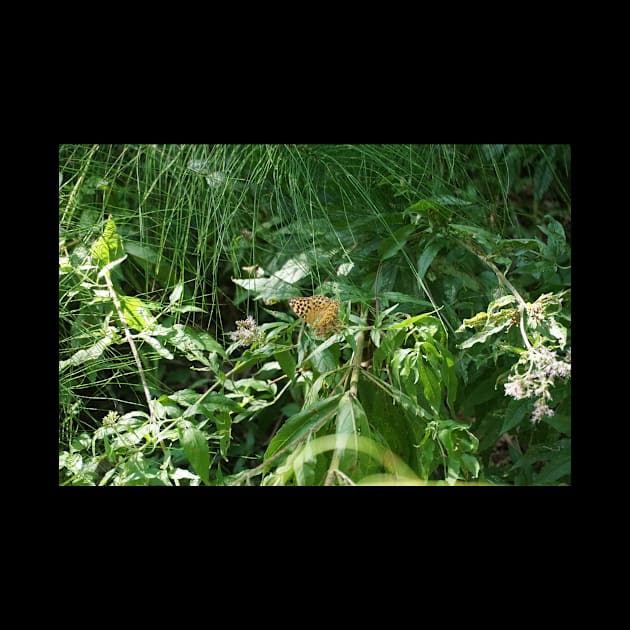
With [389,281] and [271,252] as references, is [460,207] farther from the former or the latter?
[271,252]

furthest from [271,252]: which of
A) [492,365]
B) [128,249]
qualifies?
[492,365]

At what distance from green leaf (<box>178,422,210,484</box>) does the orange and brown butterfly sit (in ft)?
0.54

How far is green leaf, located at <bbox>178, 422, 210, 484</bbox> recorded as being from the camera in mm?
764

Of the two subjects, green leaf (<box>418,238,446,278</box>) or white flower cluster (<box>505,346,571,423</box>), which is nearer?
white flower cluster (<box>505,346,571,423</box>)

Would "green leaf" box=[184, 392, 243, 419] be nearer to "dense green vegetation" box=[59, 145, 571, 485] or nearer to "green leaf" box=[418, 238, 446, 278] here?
"dense green vegetation" box=[59, 145, 571, 485]

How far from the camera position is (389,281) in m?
0.86

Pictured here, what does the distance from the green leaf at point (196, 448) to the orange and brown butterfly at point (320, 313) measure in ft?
0.54

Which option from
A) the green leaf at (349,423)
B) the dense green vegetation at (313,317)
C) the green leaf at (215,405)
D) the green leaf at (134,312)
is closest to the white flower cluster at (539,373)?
the dense green vegetation at (313,317)

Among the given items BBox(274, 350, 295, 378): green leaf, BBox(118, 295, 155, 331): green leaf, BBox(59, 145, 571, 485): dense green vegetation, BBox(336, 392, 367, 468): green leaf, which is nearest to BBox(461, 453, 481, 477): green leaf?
BBox(59, 145, 571, 485): dense green vegetation

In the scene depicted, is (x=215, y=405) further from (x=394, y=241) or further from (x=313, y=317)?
(x=394, y=241)

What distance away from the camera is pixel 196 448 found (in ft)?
2.52

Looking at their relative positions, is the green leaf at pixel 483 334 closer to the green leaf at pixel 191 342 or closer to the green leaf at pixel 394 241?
the green leaf at pixel 394 241

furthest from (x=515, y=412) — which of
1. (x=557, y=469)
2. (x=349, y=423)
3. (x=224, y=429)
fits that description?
(x=224, y=429)

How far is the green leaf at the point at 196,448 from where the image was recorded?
76cm
